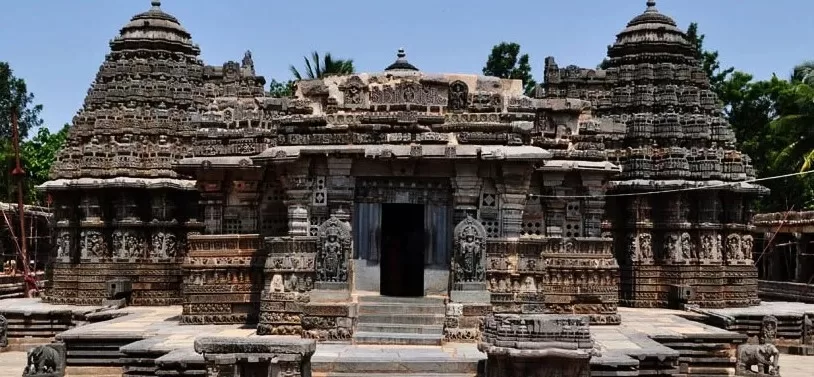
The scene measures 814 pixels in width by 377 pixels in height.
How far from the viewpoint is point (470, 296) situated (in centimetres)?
1270

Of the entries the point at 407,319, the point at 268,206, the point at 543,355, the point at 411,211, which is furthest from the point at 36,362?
the point at 543,355

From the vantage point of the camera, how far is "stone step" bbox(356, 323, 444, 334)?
12.6m

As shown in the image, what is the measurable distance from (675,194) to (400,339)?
33.4 feet

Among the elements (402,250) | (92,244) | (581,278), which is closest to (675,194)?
(581,278)

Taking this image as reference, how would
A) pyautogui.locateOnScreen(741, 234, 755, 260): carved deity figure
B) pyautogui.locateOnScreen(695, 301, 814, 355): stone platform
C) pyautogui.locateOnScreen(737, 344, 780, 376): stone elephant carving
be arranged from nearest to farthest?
pyautogui.locateOnScreen(737, 344, 780, 376): stone elephant carving
pyautogui.locateOnScreen(695, 301, 814, 355): stone platform
pyautogui.locateOnScreen(741, 234, 755, 260): carved deity figure

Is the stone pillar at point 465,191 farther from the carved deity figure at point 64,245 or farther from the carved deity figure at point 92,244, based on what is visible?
the carved deity figure at point 64,245

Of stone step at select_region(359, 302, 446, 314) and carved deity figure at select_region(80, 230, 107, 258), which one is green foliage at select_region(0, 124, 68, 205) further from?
stone step at select_region(359, 302, 446, 314)

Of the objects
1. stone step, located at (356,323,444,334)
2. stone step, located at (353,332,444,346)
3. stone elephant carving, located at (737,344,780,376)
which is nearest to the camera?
stone step, located at (353,332,444,346)

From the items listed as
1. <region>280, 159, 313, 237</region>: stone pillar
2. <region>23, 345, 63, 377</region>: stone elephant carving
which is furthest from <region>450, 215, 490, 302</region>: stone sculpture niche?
<region>23, 345, 63, 377</region>: stone elephant carving

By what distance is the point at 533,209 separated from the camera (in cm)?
1528

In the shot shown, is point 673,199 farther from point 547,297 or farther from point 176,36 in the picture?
point 176,36

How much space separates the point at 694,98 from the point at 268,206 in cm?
1125

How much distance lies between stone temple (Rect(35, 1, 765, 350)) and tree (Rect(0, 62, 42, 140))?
26.5 meters

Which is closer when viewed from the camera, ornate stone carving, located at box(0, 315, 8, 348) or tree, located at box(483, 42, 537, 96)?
ornate stone carving, located at box(0, 315, 8, 348)
